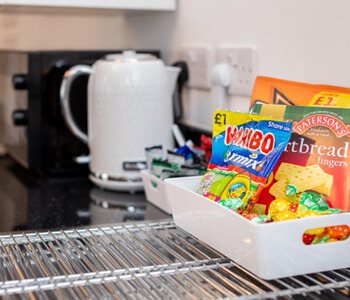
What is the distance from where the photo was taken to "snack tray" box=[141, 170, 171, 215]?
3.59 feet

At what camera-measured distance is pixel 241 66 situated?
4.00 ft

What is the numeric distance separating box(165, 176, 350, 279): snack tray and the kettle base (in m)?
0.47

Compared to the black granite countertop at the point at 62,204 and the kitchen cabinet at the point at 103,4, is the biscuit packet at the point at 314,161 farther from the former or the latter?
the kitchen cabinet at the point at 103,4

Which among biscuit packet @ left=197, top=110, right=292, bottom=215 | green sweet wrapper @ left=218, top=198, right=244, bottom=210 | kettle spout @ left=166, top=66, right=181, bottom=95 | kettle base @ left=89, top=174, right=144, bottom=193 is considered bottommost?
kettle base @ left=89, top=174, right=144, bottom=193

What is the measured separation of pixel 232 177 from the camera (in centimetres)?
84

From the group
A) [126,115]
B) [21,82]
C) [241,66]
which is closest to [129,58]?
[126,115]

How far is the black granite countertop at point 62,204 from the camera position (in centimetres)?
105

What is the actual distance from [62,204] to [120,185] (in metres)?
0.14

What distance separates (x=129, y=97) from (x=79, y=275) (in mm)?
553

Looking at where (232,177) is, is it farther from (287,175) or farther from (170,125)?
(170,125)

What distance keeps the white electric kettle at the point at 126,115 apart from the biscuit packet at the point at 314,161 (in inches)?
16.6

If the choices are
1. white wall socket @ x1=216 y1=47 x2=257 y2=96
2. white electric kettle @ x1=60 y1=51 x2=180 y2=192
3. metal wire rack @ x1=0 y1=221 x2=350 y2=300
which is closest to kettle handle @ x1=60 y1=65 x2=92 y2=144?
white electric kettle @ x1=60 y1=51 x2=180 y2=192

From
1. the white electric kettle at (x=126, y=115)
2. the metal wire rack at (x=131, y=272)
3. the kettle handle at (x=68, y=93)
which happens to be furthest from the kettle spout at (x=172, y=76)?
the metal wire rack at (x=131, y=272)

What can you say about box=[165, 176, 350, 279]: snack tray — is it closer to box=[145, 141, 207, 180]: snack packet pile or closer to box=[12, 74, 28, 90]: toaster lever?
box=[145, 141, 207, 180]: snack packet pile
